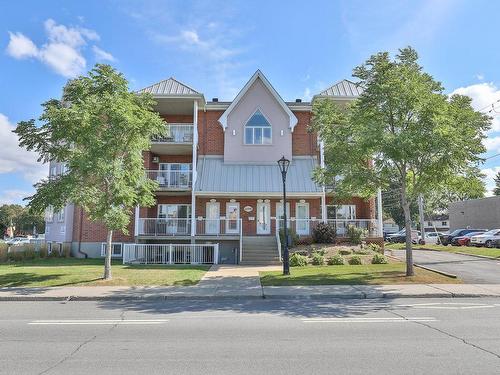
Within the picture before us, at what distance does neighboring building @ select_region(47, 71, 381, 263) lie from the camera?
2588 cm

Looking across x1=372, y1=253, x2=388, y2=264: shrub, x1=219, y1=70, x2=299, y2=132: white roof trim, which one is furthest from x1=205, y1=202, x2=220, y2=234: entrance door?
x1=372, y1=253, x2=388, y2=264: shrub

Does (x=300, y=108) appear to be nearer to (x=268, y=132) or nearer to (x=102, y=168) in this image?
(x=268, y=132)

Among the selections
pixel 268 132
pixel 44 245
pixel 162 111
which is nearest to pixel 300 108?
pixel 268 132

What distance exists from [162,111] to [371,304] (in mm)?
20968

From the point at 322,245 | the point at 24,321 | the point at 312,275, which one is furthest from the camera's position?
the point at 322,245

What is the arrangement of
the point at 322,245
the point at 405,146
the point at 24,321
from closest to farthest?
the point at 24,321, the point at 405,146, the point at 322,245

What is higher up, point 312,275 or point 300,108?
point 300,108

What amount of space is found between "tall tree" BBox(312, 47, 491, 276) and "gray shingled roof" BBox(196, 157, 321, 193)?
8.25 meters

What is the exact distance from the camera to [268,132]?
28.6 m

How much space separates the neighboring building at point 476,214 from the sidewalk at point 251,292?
34690 millimetres

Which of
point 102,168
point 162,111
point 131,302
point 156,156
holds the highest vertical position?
point 162,111

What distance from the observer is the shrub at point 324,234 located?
24109mm

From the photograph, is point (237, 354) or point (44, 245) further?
point (44, 245)

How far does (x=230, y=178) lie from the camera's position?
26.9 meters
